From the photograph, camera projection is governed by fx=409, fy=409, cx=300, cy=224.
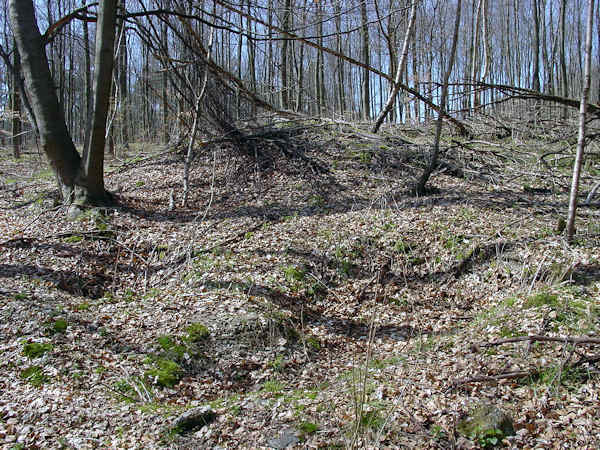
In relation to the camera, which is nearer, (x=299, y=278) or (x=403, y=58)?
(x=299, y=278)

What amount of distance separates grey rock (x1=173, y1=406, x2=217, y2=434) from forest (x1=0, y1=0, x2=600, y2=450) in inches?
0.5

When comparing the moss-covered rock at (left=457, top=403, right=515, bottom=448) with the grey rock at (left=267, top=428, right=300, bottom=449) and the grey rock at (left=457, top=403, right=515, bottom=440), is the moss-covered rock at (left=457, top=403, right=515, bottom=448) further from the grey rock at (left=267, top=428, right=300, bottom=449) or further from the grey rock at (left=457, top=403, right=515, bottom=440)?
the grey rock at (left=267, top=428, right=300, bottom=449)

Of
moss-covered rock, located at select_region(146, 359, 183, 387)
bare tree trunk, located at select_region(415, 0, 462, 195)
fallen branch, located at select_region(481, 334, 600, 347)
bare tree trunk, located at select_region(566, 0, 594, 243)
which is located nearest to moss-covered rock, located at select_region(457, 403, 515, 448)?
fallen branch, located at select_region(481, 334, 600, 347)

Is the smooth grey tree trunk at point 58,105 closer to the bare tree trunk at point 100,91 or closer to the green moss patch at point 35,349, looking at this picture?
the bare tree trunk at point 100,91

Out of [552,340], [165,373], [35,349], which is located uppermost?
[552,340]

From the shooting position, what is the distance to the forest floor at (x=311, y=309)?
3.07 meters

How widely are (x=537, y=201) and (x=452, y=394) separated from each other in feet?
16.0

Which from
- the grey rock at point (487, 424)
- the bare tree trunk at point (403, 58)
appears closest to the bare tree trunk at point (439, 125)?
the bare tree trunk at point (403, 58)

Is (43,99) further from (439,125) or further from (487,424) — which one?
(487,424)

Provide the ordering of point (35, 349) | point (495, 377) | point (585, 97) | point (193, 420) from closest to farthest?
point (193, 420) < point (495, 377) < point (35, 349) < point (585, 97)

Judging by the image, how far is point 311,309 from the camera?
5242 mm

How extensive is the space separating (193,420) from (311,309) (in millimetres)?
2338

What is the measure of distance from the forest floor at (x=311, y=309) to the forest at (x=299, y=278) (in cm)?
3

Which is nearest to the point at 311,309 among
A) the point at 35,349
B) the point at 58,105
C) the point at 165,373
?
the point at 165,373
